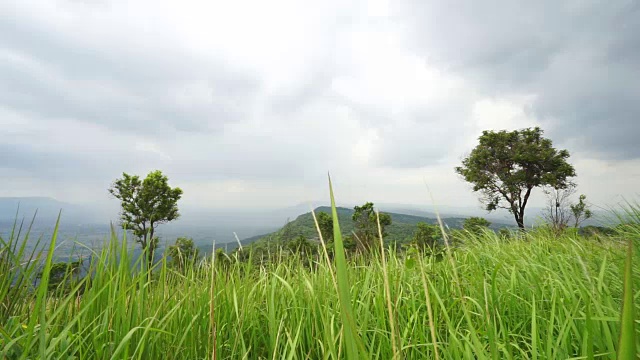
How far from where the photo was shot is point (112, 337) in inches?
64.7

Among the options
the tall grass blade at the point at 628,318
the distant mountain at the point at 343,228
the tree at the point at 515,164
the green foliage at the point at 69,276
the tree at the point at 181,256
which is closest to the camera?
the tall grass blade at the point at 628,318

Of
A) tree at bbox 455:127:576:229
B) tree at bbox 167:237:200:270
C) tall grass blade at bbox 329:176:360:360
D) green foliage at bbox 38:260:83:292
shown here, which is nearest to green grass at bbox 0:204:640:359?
green foliage at bbox 38:260:83:292

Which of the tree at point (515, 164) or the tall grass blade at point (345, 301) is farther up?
the tree at point (515, 164)

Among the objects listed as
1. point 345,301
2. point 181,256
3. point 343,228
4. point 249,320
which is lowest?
point 249,320

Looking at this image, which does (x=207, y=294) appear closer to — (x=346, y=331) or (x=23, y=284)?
(x=23, y=284)

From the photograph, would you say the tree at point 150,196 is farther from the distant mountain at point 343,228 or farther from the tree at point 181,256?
the tree at point 181,256

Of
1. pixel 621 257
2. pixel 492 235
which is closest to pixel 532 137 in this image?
pixel 492 235

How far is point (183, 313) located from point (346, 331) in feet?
Answer: 6.28

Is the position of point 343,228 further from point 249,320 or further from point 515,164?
point 515,164

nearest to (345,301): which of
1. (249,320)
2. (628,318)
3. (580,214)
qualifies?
(628,318)

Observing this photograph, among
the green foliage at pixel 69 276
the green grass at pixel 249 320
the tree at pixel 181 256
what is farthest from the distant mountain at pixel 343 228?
the green foliage at pixel 69 276

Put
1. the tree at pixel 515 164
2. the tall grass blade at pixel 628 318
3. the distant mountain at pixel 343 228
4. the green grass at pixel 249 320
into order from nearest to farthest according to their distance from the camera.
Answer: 1. the tall grass blade at pixel 628 318
2. the green grass at pixel 249 320
3. the distant mountain at pixel 343 228
4. the tree at pixel 515 164

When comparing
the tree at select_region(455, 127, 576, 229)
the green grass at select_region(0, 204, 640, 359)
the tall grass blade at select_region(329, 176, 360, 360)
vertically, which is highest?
the tree at select_region(455, 127, 576, 229)

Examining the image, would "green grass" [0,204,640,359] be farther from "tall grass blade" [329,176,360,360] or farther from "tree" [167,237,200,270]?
"tall grass blade" [329,176,360,360]
